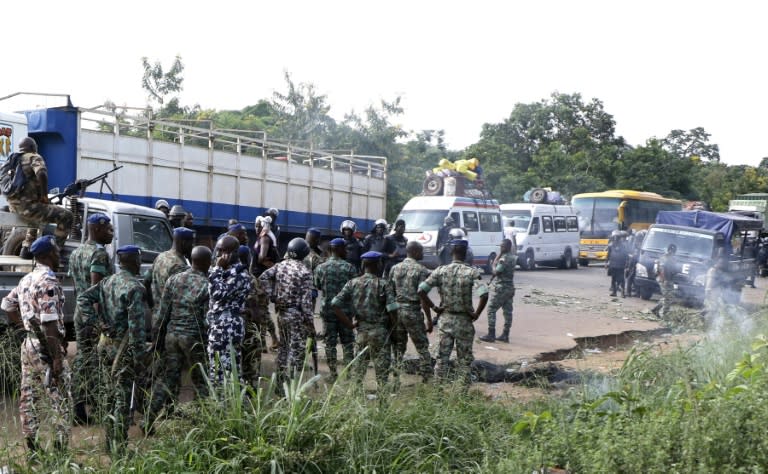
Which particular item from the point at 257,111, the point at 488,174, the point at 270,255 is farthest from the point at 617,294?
the point at 257,111

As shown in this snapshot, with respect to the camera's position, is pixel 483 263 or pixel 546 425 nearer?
pixel 546 425

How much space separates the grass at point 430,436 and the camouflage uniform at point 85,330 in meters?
0.55

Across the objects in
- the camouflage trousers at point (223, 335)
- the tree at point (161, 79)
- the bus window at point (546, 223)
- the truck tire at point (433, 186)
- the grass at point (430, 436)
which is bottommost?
the grass at point (430, 436)

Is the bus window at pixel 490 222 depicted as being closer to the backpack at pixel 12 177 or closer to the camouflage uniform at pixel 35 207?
the camouflage uniform at pixel 35 207

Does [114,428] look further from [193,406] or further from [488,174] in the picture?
[488,174]

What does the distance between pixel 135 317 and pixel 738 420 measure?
12.3ft

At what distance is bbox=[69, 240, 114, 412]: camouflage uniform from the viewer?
16.1 ft

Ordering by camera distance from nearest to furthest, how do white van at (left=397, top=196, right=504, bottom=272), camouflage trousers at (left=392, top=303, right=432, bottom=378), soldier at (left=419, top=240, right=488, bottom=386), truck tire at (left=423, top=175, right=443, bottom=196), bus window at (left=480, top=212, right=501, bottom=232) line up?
1. soldier at (left=419, top=240, right=488, bottom=386)
2. camouflage trousers at (left=392, top=303, right=432, bottom=378)
3. white van at (left=397, top=196, right=504, bottom=272)
4. bus window at (left=480, top=212, right=501, bottom=232)
5. truck tire at (left=423, top=175, right=443, bottom=196)

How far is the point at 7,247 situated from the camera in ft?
26.7

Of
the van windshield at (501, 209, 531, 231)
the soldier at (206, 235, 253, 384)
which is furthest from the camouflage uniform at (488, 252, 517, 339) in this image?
the van windshield at (501, 209, 531, 231)

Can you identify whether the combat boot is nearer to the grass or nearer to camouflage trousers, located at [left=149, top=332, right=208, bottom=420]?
the grass

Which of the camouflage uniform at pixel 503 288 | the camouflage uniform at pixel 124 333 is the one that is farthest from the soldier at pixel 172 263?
the camouflage uniform at pixel 503 288

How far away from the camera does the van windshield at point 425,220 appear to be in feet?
62.4

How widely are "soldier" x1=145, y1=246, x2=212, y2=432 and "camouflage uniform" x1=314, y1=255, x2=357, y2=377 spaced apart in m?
1.97
